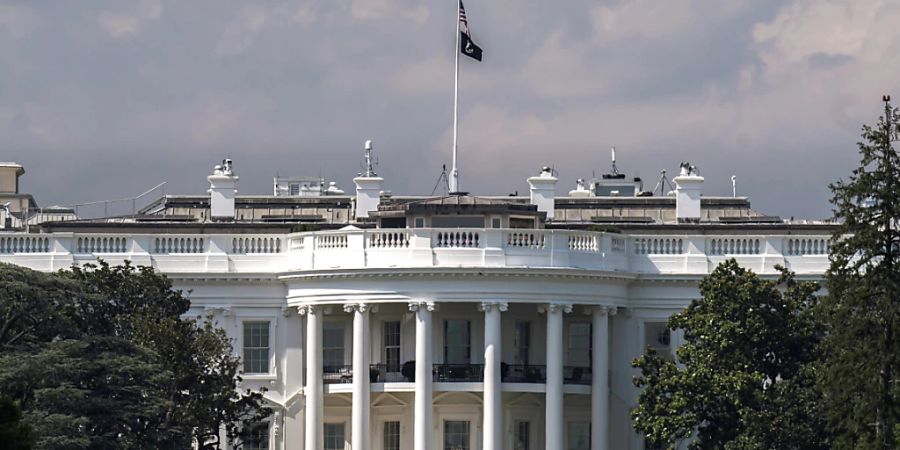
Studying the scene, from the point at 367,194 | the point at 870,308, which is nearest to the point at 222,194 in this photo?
the point at 367,194

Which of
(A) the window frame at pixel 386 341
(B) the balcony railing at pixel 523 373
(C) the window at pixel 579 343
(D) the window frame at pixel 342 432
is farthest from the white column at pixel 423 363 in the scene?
(C) the window at pixel 579 343

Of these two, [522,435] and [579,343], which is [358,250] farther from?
[579,343]

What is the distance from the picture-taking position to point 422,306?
336ft

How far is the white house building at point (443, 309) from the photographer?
102 m

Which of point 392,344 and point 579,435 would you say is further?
point 579,435

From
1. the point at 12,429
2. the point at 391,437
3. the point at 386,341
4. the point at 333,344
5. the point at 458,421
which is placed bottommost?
the point at 391,437

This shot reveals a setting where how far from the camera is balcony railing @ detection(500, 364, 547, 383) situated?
343 ft

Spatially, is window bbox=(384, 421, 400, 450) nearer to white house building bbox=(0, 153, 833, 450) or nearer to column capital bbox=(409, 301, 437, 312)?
white house building bbox=(0, 153, 833, 450)

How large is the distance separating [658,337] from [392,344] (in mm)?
9543

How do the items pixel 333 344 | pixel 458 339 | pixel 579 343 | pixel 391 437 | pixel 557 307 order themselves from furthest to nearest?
pixel 579 343 < pixel 333 344 < pixel 391 437 < pixel 458 339 < pixel 557 307

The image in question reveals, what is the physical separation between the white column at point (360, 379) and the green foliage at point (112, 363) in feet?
15.1

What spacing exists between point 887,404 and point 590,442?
21.1m

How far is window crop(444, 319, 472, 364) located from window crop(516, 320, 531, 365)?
185 cm

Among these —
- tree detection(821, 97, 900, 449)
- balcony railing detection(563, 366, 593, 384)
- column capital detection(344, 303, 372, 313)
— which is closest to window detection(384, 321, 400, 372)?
column capital detection(344, 303, 372, 313)
